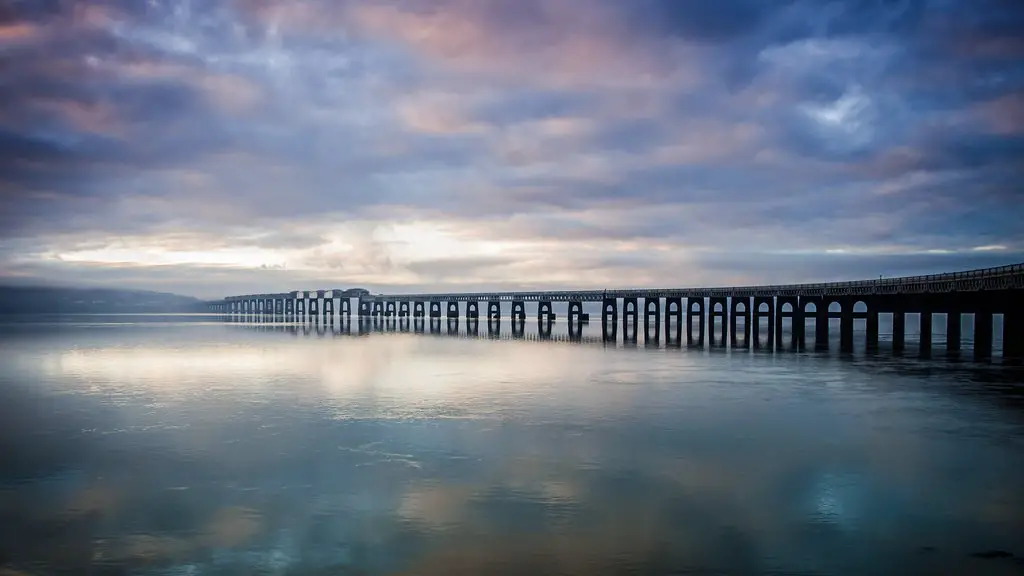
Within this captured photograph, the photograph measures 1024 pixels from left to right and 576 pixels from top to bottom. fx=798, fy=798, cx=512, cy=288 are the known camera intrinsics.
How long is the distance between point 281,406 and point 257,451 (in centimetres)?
1061

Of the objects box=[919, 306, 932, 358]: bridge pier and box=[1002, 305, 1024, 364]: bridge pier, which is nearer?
box=[1002, 305, 1024, 364]: bridge pier

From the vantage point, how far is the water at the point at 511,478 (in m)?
13.8

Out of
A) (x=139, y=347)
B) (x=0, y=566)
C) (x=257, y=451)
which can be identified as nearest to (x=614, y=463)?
(x=257, y=451)

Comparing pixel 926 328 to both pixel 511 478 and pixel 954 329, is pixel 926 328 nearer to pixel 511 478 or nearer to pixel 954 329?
pixel 954 329

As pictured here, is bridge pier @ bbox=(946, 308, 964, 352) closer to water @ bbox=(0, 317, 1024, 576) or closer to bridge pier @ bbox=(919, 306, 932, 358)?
bridge pier @ bbox=(919, 306, 932, 358)

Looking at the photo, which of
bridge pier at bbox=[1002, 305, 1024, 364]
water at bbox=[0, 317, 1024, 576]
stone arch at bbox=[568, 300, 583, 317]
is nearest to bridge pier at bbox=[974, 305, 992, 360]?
bridge pier at bbox=[1002, 305, 1024, 364]

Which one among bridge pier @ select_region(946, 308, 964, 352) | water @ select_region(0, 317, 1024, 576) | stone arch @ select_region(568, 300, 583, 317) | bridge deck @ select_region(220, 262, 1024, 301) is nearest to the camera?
water @ select_region(0, 317, 1024, 576)

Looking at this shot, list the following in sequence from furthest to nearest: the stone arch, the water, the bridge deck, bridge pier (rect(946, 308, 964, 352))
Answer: the stone arch → bridge pier (rect(946, 308, 964, 352)) → the bridge deck → the water

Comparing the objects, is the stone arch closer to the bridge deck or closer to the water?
the bridge deck

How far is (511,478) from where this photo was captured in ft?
63.8

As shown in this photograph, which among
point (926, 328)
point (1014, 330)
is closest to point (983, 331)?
point (1014, 330)

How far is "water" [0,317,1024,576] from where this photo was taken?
13.8m

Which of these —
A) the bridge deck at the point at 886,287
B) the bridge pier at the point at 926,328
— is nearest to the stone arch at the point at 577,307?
the bridge deck at the point at 886,287

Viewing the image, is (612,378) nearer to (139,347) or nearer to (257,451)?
(257,451)
